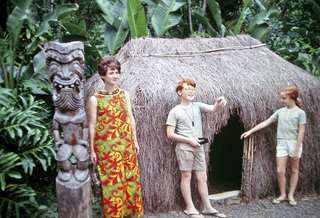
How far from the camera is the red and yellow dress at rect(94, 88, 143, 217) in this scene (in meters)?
3.64

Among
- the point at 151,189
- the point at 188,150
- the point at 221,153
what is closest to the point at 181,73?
the point at 188,150

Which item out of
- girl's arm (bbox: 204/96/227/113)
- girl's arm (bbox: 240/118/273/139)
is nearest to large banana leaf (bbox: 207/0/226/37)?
girl's arm (bbox: 240/118/273/139)

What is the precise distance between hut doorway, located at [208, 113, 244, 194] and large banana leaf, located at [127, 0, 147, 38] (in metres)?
2.38

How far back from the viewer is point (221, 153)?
21.7 ft

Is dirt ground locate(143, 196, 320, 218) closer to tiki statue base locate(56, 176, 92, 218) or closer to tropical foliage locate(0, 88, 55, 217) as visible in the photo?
tiki statue base locate(56, 176, 92, 218)

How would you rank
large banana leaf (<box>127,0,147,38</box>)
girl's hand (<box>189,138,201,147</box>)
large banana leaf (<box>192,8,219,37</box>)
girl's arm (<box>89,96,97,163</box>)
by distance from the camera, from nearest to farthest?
1. girl's arm (<box>89,96,97,163</box>)
2. girl's hand (<box>189,138,201,147</box>)
3. large banana leaf (<box>127,0,147,38</box>)
4. large banana leaf (<box>192,8,219,37</box>)

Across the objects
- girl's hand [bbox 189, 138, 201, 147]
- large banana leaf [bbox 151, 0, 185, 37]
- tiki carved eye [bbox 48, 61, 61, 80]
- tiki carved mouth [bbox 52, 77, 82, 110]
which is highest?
large banana leaf [bbox 151, 0, 185, 37]

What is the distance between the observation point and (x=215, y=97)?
4.54m

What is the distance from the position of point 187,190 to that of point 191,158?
47cm

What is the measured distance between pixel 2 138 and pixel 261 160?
12.3 feet

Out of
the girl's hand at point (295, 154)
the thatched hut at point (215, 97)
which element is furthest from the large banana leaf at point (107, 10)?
the girl's hand at point (295, 154)

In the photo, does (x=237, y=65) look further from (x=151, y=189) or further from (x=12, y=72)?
(x=12, y=72)

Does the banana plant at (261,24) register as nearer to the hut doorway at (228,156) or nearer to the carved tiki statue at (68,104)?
the hut doorway at (228,156)

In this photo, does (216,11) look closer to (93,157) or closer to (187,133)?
(187,133)
